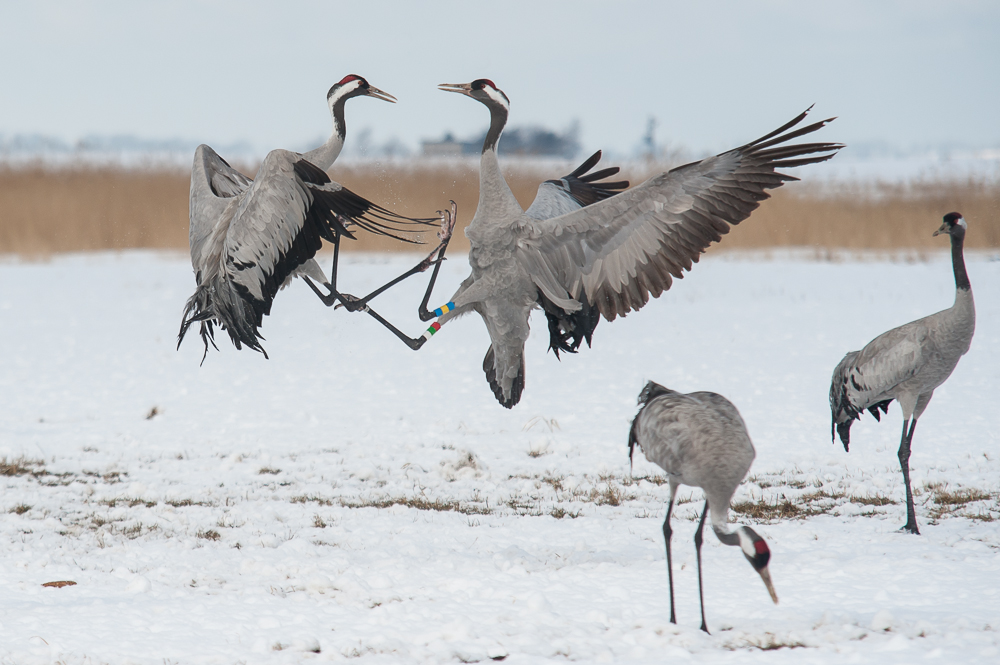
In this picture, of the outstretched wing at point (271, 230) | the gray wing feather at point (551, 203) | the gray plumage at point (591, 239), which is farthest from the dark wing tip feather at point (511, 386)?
the gray wing feather at point (551, 203)

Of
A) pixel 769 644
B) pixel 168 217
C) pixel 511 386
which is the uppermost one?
pixel 168 217

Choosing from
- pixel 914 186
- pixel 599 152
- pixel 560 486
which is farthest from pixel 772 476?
pixel 914 186

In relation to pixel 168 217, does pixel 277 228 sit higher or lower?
lower

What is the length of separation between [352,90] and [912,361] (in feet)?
11.0

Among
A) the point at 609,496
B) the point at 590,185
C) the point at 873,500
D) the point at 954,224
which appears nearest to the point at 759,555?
the point at 609,496

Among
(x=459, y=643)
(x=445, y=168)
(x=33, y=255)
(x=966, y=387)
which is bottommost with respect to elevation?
(x=459, y=643)

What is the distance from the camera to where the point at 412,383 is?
29.6 ft

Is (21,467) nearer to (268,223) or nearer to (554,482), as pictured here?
(268,223)

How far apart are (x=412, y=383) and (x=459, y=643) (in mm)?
5456

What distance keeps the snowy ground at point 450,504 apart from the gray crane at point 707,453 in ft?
1.23

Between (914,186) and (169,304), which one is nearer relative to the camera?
(169,304)

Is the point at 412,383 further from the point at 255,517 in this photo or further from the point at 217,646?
the point at 217,646

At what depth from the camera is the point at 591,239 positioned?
15.2 feet

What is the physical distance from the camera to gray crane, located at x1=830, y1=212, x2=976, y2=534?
5320 millimetres
